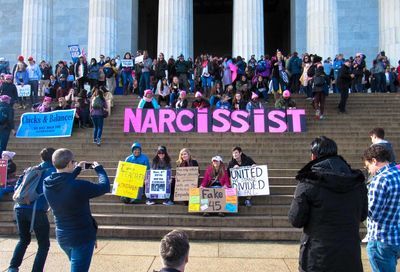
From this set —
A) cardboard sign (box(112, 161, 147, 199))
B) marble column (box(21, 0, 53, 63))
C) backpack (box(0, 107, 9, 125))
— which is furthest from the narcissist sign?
marble column (box(21, 0, 53, 63))

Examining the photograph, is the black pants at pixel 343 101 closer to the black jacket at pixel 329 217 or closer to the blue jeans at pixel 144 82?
the blue jeans at pixel 144 82

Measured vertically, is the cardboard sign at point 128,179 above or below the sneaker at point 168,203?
above

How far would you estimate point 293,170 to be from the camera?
11.3m

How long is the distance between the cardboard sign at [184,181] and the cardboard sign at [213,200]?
36cm

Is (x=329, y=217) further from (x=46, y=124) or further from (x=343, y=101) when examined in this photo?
(x=343, y=101)

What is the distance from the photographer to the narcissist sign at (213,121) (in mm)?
14555

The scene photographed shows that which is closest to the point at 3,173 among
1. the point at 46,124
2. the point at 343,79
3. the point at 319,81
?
A: the point at 46,124

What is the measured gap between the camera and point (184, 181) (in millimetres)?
9719

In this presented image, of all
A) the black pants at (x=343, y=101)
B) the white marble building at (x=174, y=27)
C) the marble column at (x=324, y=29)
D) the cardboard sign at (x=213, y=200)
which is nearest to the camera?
the cardboard sign at (x=213, y=200)

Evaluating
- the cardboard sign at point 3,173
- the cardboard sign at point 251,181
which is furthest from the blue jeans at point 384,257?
the cardboard sign at point 3,173

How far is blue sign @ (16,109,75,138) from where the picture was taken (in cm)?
1473

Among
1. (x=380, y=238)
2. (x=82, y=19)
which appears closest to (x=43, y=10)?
(x=82, y=19)

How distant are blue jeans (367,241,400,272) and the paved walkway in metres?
2.41

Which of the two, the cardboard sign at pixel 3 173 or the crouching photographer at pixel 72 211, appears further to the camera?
the cardboard sign at pixel 3 173
